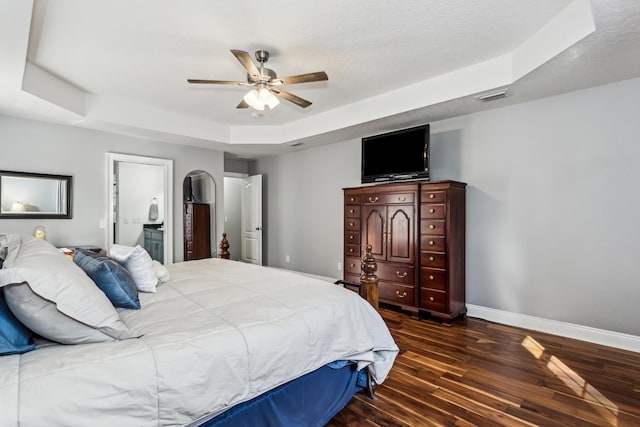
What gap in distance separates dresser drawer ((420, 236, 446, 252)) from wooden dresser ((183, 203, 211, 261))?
379cm

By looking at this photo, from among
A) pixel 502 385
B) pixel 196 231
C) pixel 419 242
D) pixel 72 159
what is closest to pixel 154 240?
pixel 196 231

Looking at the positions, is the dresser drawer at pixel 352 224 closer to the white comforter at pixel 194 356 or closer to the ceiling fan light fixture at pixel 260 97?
the ceiling fan light fixture at pixel 260 97

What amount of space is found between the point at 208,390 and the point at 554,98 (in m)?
3.92

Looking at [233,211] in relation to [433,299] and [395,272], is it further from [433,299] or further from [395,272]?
[433,299]

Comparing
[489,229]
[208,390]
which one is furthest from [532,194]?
[208,390]

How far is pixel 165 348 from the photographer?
1230 mm

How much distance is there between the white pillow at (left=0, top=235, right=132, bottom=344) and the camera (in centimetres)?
114

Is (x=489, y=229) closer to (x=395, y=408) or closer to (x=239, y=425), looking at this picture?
(x=395, y=408)

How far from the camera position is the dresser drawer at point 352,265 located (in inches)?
170

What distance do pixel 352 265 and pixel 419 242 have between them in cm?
106

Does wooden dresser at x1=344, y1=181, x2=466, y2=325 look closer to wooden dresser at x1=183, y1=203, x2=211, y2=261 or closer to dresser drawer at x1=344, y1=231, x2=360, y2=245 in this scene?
dresser drawer at x1=344, y1=231, x2=360, y2=245

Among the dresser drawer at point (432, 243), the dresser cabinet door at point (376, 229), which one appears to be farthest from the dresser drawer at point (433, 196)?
the dresser cabinet door at point (376, 229)

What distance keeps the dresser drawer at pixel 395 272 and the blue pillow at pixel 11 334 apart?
3353 mm

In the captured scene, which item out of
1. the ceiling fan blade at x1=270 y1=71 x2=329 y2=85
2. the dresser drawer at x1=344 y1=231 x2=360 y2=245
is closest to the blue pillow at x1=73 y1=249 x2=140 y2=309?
the ceiling fan blade at x1=270 y1=71 x2=329 y2=85
